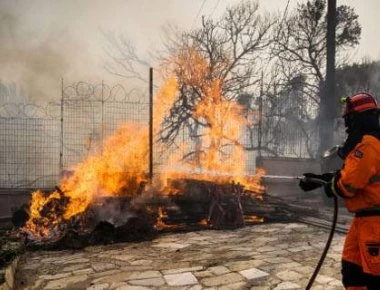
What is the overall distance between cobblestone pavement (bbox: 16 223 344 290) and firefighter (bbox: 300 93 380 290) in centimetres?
167

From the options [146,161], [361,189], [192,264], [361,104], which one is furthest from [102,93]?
[361,189]

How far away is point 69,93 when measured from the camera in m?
11.9

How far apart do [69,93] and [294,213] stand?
762 centimetres

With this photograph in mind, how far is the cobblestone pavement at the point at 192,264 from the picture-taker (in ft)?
18.8

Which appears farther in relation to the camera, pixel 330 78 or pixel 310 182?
pixel 330 78

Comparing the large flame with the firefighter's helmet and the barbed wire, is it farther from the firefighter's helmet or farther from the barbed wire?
the firefighter's helmet

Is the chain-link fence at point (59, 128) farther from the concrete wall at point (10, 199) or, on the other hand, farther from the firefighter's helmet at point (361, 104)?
the firefighter's helmet at point (361, 104)

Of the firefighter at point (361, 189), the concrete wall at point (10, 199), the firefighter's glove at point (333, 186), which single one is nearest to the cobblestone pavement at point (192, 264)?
the firefighter at point (361, 189)

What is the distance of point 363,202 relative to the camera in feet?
12.9

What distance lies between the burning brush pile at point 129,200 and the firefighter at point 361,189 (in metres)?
5.46

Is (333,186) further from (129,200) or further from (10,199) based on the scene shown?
(10,199)

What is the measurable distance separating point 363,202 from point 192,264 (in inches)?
138

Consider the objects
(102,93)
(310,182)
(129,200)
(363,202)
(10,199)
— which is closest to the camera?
(363,202)

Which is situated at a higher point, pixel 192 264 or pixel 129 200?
pixel 129 200
